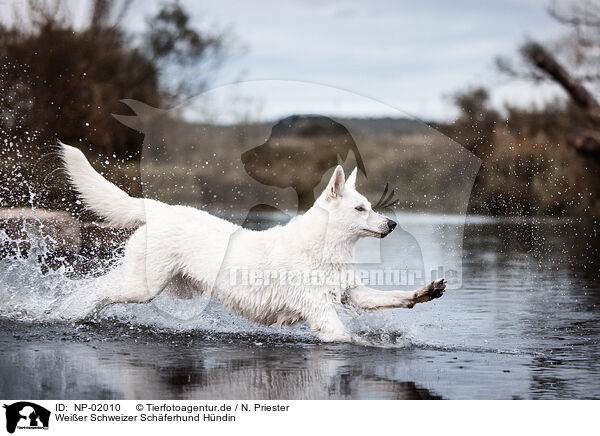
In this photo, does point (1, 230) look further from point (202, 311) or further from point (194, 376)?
point (194, 376)

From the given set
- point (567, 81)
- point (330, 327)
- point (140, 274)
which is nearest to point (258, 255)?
point (330, 327)

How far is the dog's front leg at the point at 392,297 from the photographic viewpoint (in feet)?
17.5

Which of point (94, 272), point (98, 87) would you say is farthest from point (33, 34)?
point (94, 272)

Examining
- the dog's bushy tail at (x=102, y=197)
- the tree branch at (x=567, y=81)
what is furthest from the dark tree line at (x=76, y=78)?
the tree branch at (x=567, y=81)

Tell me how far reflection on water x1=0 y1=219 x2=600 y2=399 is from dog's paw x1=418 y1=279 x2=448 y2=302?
Result: 0.48 m

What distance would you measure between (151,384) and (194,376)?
324 millimetres

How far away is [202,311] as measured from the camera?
6.42 meters

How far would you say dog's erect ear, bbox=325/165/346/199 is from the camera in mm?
5621
